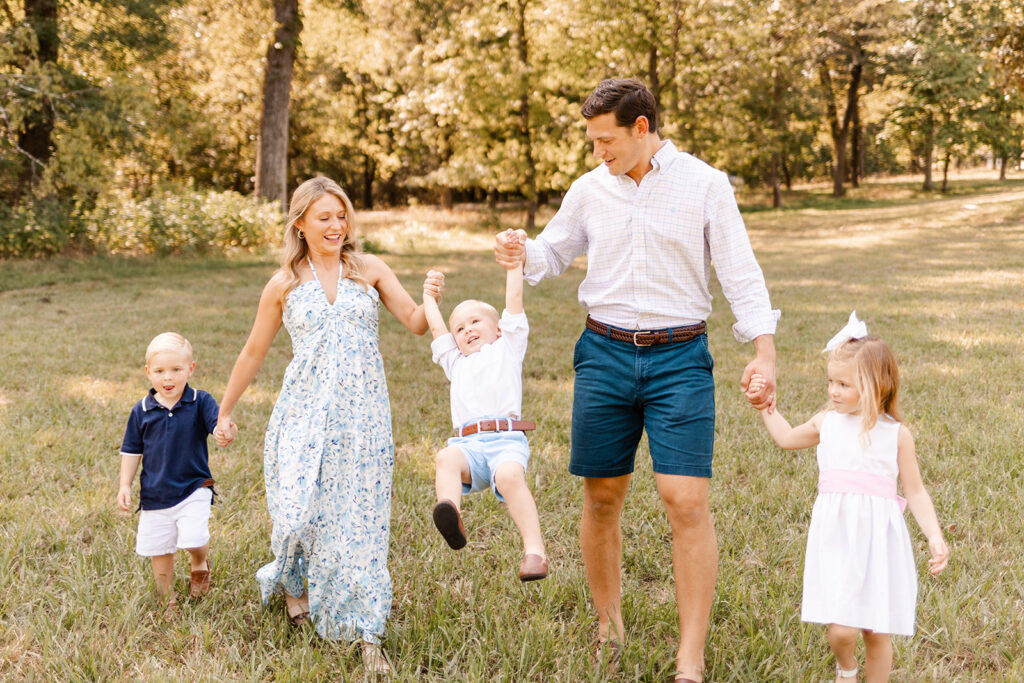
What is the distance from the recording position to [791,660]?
332cm

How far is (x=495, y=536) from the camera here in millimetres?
4590

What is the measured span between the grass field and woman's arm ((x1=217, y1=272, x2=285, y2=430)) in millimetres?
943

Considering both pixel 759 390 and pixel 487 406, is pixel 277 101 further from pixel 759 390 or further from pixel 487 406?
pixel 759 390

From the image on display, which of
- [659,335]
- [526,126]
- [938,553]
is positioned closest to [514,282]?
[659,335]

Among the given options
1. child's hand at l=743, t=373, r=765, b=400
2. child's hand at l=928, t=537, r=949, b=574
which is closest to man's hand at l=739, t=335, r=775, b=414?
child's hand at l=743, t=373, r=765, b=400

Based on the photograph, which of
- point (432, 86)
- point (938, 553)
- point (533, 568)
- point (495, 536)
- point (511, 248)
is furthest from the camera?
point (432, 86)

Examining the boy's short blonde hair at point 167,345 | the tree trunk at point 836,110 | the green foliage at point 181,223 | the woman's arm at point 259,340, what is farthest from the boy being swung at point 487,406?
the tree trunk at point 836,110

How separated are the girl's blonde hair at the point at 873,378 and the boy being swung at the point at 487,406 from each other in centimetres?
120

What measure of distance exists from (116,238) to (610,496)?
53.7 feet

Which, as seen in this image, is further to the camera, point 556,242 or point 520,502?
point 556,242

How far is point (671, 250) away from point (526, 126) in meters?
24.5

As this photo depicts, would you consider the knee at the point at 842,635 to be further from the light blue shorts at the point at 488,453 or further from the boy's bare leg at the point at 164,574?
the boy's bare leg at the point at 164,574

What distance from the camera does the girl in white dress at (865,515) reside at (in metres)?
2.74

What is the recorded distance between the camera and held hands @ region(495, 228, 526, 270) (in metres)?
3.42
